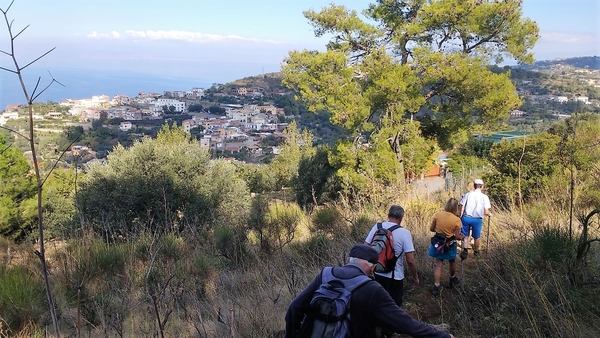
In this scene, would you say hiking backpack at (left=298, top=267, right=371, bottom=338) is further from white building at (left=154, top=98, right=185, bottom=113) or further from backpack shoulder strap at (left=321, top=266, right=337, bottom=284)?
white building at (left=154, top=98, right=185, bottom=113)

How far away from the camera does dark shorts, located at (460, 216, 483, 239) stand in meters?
5.73

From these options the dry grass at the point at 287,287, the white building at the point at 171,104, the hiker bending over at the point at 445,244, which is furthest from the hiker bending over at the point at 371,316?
the white building at the point at 171,104

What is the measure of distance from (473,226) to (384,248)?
2587 mm

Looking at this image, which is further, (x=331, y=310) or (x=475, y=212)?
(x=475, y=212)

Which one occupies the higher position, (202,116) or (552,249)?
(552,249)

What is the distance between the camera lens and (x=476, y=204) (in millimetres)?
5777

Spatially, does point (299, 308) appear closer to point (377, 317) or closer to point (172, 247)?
point (377, 317)

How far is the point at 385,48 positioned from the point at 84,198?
11.6m

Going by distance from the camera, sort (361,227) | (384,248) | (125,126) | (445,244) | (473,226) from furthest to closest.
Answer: (125,126), (361,227), (473,226), (445,244), (384,248)

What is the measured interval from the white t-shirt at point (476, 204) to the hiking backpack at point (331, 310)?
398 centimetres

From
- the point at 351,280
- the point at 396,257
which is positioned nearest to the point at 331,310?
the point at 351,280

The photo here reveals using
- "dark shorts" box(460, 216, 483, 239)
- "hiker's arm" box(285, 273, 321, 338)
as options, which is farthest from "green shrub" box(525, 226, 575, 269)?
"hiker's arm" box(285, 273, 321, 338)

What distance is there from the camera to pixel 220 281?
514cm

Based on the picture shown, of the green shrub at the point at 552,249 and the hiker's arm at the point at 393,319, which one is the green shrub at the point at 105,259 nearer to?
the hiker's arm at the point at 393,319
